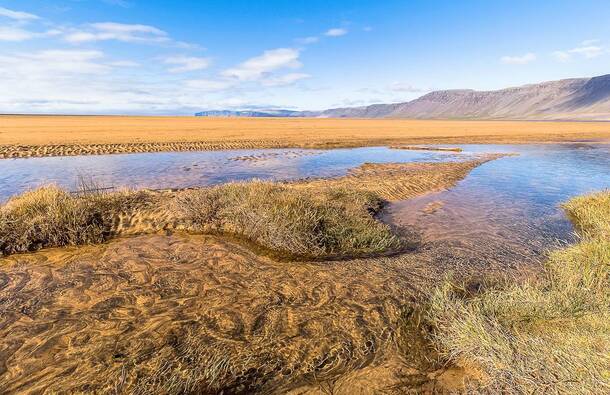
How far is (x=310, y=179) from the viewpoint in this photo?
16516 mm

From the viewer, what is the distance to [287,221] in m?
7.92

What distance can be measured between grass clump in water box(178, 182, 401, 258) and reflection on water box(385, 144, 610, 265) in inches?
69.4

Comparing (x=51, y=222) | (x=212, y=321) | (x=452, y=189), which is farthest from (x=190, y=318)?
(x=452, y=189)

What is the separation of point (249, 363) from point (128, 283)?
3.23 metres

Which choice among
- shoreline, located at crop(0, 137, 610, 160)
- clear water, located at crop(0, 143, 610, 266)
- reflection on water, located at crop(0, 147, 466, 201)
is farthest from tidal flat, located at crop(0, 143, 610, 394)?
shoreline, located at crop(0, 137, 610, 160)

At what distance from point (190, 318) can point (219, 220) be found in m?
4.19

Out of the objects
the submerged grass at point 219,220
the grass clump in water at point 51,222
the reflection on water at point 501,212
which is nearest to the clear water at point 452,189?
the reflection on water at point 501,212

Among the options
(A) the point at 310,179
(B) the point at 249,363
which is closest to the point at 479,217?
(A) the point at 310,179

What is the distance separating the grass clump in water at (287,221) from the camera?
7762mm

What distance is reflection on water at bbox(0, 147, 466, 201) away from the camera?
15.6m

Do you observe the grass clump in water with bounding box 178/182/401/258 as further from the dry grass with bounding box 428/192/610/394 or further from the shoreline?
the shoreline

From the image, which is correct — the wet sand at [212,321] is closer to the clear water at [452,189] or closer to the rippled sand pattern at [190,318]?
the rippled sand pattern at [190,318]

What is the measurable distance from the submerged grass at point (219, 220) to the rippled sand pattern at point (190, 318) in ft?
1.96

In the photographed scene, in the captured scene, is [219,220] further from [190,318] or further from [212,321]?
[212,321]
